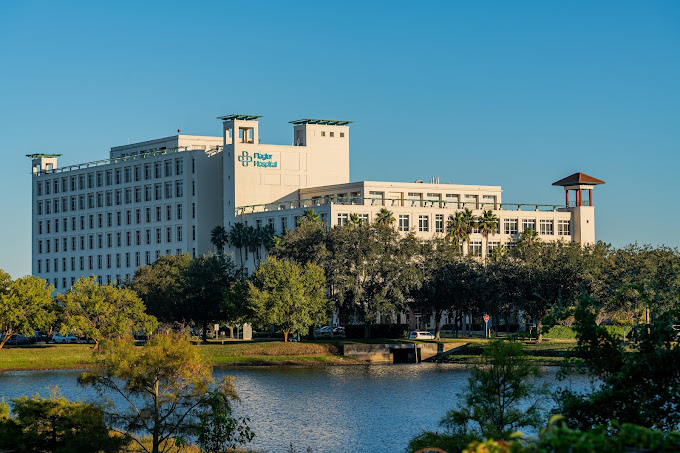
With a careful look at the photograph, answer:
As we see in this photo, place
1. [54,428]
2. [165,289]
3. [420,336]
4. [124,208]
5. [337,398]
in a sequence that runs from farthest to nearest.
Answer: [124,208] < [165,289] < [420,336] < [337,398] < [54,428]

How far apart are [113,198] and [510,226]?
7008 cm

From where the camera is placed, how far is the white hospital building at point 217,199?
147 m

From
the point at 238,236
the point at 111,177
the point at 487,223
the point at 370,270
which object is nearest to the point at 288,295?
the point at 370,270

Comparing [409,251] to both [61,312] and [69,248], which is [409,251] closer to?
[61,312]

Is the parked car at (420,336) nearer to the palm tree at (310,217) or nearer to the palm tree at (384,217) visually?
the palm tree at (384,217)

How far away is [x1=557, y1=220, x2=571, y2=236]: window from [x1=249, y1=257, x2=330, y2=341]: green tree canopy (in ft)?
183

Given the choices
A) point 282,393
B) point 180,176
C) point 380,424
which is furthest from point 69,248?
point 380,424

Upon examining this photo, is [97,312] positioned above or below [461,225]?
below

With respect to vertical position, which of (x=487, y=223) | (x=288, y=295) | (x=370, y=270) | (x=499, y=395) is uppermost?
(x=487, y=223)

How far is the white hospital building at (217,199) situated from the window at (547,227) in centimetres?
21

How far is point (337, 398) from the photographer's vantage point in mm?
68312

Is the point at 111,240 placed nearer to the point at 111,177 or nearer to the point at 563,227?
the point at 111,177

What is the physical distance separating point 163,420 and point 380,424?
18693 mm

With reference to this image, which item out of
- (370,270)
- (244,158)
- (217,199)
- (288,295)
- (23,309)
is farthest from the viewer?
(217,199)
